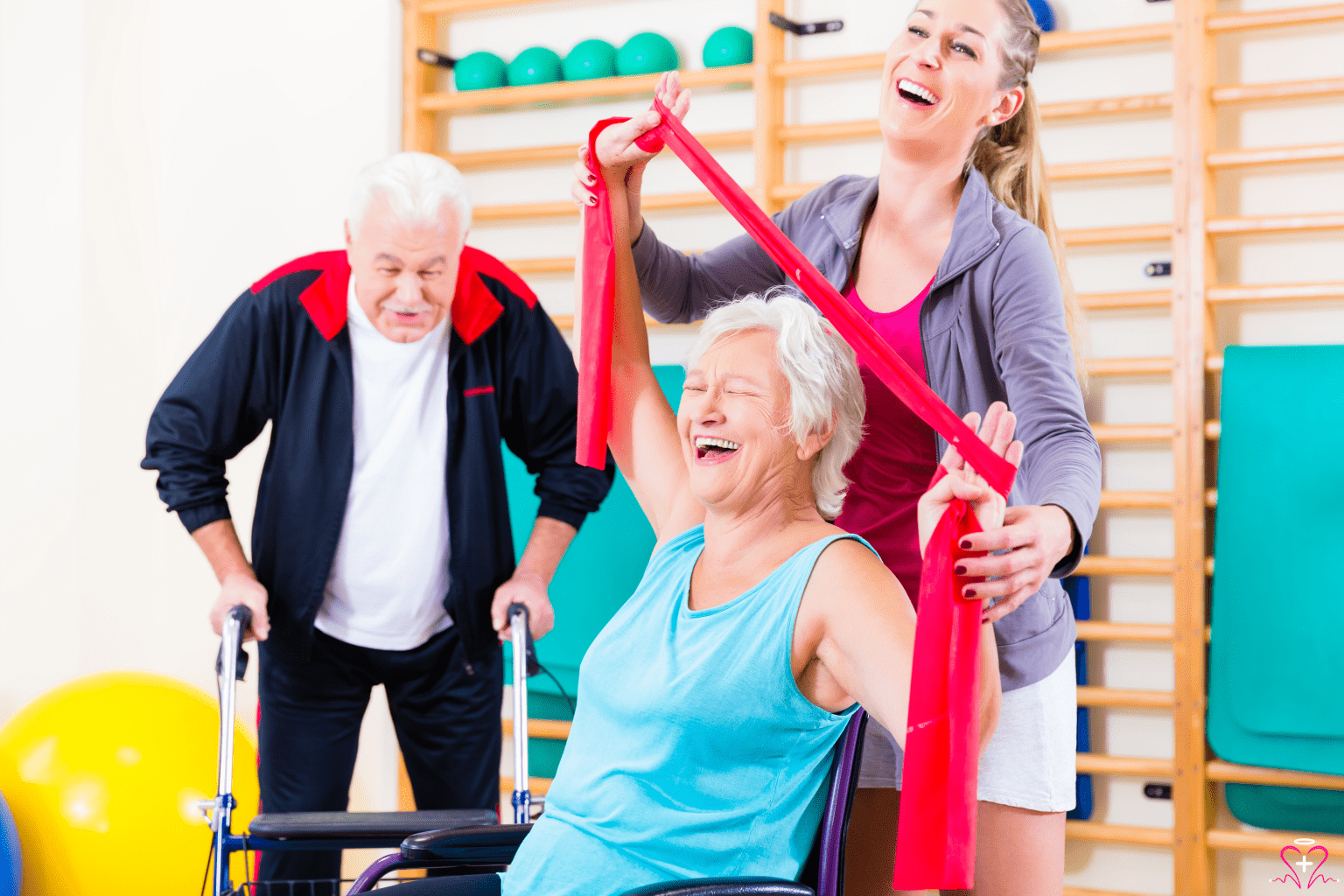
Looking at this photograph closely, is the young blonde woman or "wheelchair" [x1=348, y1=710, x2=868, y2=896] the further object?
the young blonde woman

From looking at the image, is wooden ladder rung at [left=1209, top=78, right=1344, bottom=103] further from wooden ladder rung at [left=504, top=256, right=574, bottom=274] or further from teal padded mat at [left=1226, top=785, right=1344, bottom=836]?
wooden ladder rung at [left=504, top=256, right=574, bottom=274]

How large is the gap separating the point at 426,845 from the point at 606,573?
6.43 ft

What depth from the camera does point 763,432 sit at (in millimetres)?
1573

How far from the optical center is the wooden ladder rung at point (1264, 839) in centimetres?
301

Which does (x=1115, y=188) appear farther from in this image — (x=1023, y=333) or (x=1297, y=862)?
(x=1023, y=333)

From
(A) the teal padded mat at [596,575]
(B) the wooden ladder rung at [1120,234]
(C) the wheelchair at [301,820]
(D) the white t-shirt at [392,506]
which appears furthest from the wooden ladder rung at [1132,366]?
(C) the wheelchair at [301,820]

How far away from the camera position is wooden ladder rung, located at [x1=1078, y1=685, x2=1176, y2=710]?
316 cm

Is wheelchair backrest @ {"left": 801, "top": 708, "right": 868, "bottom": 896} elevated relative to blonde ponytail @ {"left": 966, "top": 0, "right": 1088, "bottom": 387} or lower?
lower

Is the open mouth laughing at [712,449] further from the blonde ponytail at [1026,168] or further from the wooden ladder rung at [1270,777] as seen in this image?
the wooden ladder rung at [1270,777]

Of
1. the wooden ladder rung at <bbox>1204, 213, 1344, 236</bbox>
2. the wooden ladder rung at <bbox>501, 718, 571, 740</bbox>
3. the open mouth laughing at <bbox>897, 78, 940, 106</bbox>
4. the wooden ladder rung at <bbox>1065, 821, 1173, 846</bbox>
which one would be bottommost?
the wooden ladder rung at <bbox>1065, 821, 1173, 846</bbox>

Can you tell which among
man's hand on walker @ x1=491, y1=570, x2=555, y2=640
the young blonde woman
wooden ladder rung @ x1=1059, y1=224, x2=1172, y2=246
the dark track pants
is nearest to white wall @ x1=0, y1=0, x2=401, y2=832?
the dark track pants

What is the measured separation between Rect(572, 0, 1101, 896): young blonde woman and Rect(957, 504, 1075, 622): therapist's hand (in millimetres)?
134

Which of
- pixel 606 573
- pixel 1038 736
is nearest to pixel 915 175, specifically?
pixel 1038 736

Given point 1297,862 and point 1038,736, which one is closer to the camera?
point 1038,736
